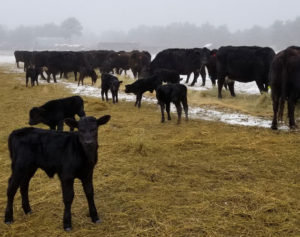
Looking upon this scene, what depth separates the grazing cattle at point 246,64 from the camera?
13062mm

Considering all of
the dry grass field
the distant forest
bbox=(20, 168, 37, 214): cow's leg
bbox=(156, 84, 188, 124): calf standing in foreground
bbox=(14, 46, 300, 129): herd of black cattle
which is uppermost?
the distant forest

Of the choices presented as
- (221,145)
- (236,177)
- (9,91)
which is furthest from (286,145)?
(9,91)

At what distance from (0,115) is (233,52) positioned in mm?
8939

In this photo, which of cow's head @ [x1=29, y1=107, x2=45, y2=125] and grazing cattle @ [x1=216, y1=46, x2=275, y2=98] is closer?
cow's head @ [x1=29, y1=107, x2=45, y2=125]

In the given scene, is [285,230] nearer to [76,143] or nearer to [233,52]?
[76,143]

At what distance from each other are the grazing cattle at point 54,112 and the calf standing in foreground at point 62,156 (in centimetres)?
366

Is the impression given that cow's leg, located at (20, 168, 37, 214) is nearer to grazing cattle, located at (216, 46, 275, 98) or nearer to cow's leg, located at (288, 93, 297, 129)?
cow's leg, located at (288, 93, 297, 129)

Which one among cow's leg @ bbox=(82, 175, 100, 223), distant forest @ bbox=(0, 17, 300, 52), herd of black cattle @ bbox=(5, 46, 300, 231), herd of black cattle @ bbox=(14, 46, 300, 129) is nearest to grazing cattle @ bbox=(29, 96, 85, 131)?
herd of black cattle @ bbox=(5, 46, 300, 231)

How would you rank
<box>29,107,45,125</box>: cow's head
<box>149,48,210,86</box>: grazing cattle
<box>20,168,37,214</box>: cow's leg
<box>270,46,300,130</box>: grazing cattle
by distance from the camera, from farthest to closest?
<box>149,48,210,86</box>: grazing cattle
<box>270,46,300,130</box>: grazing cattle
<box>29,107,45,125</box>: cow's head
<box>20,168,37,214</box>: cow's leg

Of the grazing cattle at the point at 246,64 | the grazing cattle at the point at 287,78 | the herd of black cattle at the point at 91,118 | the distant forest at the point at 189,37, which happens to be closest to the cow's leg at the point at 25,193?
the herd of black cattle at the point at 91,118

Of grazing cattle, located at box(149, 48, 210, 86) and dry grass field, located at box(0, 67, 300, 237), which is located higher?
grazing cattle, located at box(149, 48, 210, 86)

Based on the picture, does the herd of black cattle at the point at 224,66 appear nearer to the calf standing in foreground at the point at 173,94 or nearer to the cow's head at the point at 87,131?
the calf standing in foreground at the point at 173,94

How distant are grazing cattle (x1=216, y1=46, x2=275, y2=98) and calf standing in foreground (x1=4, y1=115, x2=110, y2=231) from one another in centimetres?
1036

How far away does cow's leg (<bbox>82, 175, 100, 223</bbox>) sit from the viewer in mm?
3889
